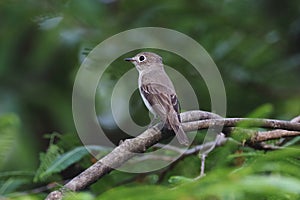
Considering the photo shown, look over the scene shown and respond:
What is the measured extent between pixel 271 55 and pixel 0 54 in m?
2.16

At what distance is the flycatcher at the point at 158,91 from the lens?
→ 100 inches

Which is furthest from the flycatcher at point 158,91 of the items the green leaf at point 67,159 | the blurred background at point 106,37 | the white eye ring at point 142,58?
the green leaf at point 67,159

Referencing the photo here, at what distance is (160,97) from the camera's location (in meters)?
3.27

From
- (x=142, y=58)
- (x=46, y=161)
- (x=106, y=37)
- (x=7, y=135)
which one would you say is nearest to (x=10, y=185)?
(x=46, y=161)

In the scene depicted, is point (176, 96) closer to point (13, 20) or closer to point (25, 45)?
point (13, 20)

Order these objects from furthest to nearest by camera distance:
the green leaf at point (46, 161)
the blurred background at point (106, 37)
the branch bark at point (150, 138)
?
1. the blurred background at point (106, 37)
2. the green leaf at point (46, 161)
3. the branch bark at point (150, 138)

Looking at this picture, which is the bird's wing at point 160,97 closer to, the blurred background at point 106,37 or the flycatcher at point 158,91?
the flycatcher at point 158,91

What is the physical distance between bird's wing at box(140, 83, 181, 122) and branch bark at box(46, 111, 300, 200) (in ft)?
2.18

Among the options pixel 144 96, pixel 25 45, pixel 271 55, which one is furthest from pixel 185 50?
pixel 25 45

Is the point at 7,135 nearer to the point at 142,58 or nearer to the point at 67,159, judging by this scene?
the point at 67,159

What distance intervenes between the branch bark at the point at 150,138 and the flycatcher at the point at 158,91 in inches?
3.7

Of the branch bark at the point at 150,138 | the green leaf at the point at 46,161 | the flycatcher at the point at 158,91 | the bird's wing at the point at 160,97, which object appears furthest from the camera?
the bird's wing at the point at 160,97

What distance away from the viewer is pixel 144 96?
10.8 feet

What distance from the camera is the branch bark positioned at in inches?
74.2
